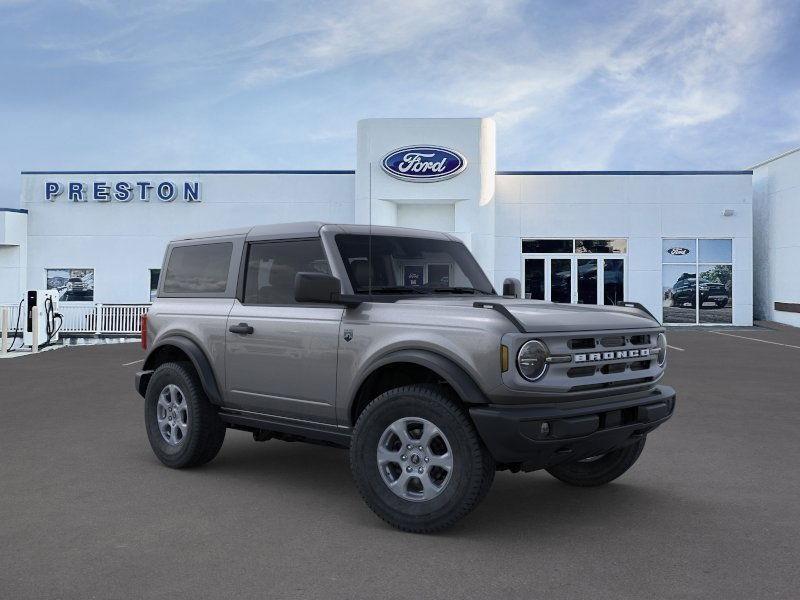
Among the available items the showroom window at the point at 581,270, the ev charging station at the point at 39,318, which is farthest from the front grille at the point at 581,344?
the showroom window at the point at 581,270

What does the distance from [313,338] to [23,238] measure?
95.9 feet

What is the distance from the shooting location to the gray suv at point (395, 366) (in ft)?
15.6

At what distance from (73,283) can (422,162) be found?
1445cm

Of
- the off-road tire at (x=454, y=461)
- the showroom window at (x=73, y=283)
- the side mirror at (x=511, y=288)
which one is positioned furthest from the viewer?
the showroom window at (x=73, y=283)

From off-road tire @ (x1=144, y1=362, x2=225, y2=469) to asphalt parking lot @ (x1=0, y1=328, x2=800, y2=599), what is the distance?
0.13 metres

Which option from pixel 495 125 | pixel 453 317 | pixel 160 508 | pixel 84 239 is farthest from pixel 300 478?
pixel 84 239

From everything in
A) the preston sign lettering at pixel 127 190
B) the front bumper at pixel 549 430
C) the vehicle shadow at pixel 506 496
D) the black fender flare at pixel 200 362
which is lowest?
the vehicle shadow at pixel 506 496

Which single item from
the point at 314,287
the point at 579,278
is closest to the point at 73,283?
the point at 579,278

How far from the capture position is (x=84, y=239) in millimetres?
31281

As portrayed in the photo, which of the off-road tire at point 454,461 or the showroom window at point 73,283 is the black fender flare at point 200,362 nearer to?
the off-road tire at point 454,461

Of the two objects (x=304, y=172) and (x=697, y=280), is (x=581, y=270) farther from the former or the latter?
(x=304, y=172)

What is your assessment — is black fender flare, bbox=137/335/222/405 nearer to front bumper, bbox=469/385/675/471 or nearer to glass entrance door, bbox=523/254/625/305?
front bumper, bbox=469/385/675/471

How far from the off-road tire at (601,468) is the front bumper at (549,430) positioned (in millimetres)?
877

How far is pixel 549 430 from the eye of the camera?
4.68 m
